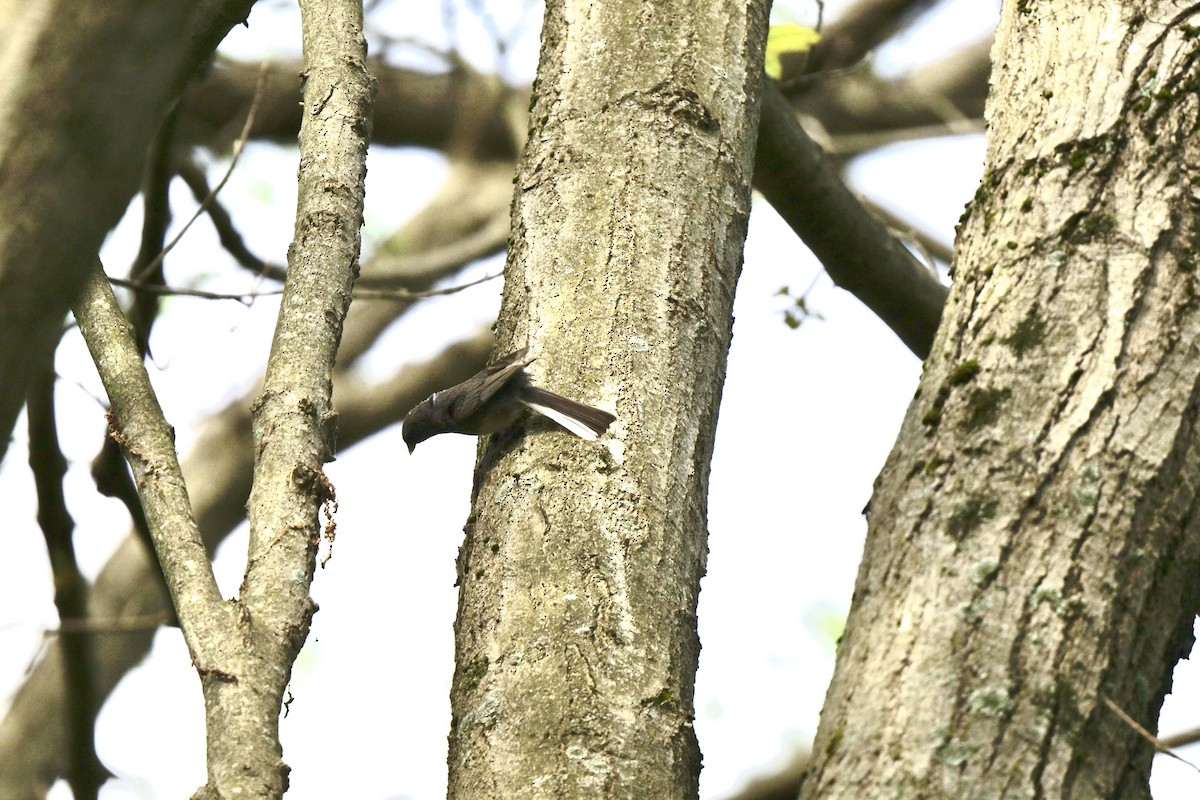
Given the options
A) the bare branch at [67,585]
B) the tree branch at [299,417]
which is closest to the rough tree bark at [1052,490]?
the tree branch at [299,417]

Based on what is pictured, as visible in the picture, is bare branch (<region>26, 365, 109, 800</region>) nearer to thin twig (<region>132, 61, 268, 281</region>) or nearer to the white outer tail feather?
thin twig (<region>132, 61, 268, 281</region>)

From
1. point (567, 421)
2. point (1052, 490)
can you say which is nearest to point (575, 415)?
point (567, 421)

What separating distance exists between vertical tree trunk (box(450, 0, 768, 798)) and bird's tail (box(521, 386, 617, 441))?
1.0 inches

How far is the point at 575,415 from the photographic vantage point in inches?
→ 108

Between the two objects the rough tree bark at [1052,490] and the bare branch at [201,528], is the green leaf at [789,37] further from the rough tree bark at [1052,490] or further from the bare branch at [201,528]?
the rough tree bark at [1052,490]

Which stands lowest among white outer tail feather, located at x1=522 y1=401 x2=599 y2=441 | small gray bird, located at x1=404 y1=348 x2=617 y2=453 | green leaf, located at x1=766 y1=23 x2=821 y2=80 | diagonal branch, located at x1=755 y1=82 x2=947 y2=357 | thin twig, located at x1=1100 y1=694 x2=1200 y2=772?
thin twig, located at x1=1100 y1=694 x2=1200 y2=772

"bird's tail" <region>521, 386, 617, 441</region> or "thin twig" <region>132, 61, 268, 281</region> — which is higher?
"thin twig" <region>132, 61, 268, 281</region>

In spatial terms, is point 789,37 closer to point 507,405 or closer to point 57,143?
point 507,405

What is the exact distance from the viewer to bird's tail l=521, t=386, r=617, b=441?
2717 millimetres

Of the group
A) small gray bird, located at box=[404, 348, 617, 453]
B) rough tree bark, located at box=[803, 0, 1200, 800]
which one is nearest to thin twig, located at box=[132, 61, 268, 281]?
small gray bird, located at box=[404, 348, 617, 453]

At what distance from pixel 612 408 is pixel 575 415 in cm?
9

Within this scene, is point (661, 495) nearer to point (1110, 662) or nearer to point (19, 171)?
point (1110, 662)

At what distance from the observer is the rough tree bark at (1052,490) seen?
178 centimetres

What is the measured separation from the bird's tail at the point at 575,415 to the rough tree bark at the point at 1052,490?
0.74 m
